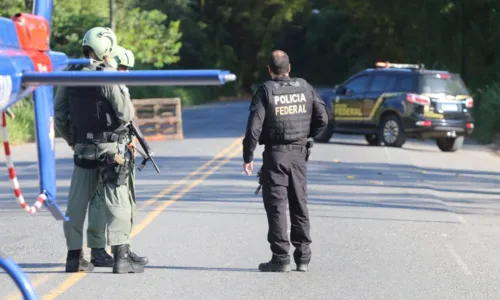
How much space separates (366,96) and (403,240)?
1540cm

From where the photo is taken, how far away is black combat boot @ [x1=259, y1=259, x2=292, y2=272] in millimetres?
9508

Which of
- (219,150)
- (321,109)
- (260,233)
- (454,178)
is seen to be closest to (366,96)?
(219,150)

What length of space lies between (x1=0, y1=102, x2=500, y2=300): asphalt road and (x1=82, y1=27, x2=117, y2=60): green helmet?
1.90 m

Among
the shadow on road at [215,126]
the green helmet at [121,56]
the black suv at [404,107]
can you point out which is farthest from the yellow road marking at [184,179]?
the shadow on road at [215,126]

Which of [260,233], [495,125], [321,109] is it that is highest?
[321,109]

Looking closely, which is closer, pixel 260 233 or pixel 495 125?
pixel 260 233

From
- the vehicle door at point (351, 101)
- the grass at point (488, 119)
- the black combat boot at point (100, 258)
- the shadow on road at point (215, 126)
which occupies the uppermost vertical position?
the black combat boot at point (100, 258)

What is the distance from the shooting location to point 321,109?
979 centimetres

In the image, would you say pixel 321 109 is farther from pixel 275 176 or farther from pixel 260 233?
pixel 260 233

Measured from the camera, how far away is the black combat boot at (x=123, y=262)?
365 inches

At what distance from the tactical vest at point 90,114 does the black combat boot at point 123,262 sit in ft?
3.19

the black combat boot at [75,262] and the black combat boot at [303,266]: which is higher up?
the black combat boot at [75,262]

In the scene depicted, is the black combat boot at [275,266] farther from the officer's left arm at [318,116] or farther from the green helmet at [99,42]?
the green helmet at [99,42]

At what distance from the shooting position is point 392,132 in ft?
86.0
